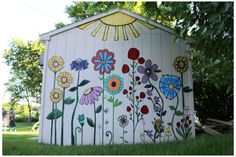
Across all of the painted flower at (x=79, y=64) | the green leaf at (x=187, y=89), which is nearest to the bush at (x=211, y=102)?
the green leaf at (x=187, y=89)

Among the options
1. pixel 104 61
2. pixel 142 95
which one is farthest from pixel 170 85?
pixel 104 61

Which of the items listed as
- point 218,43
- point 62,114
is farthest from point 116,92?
point 218,43

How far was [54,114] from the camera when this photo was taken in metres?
6.11

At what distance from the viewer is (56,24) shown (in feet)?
56.9

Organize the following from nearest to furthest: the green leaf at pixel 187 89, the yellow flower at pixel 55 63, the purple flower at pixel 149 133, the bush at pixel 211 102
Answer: the purple flower at pixel 149 133 → the green leaf at pixel 187 89 → the yellow flower at pixel 55 63 → the bush at pixel 211 102

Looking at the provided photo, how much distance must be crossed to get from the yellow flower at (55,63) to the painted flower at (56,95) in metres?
0.50

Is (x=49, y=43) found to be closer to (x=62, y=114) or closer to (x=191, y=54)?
(x=62, y=114)

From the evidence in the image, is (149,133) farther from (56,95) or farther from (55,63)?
(55,63)

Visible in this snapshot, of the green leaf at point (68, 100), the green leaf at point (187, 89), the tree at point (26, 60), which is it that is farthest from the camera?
the tree at point (26, 60)

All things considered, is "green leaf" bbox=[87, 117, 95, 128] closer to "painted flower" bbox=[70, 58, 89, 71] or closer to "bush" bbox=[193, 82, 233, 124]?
"painted flower" bbox=[70, 58, 89, 71]

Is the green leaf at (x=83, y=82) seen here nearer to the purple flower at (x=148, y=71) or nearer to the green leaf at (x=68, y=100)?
the green leaf at (x=68, y=100)

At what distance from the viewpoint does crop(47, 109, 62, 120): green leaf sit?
20.0ft

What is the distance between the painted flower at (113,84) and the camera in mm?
6043

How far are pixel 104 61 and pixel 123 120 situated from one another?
56.7 inches
